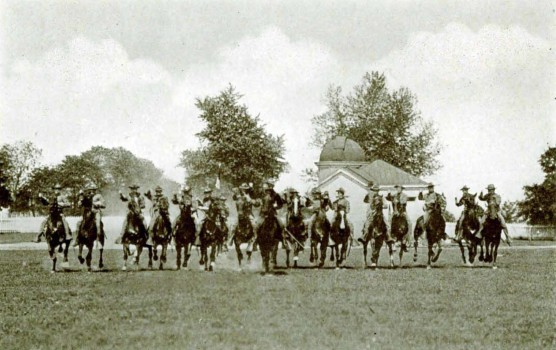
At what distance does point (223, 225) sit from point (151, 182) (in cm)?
9297

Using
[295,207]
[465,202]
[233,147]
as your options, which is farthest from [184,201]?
[233,147]

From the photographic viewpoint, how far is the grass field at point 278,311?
9539mm

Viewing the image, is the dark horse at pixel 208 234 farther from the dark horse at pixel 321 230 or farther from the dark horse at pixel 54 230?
the dark horse at pixel 54 230

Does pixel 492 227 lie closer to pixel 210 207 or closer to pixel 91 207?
pixel 210 207

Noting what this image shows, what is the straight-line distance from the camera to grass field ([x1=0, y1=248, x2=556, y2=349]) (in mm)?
9539

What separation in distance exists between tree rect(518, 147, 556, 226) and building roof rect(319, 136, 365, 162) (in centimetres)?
1686

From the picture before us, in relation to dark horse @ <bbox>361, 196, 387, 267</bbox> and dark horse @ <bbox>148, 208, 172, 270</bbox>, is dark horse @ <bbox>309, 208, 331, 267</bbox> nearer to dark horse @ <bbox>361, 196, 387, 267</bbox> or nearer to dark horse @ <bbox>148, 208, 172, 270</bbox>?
dark horse @ <bbox>361, 196, 387, 267</bbox>

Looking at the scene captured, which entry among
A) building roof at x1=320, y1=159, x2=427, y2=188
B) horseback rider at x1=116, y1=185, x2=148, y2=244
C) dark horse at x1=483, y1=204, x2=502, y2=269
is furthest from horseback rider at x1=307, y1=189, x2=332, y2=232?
building roof at x1=320, y1=159, x2=427, y2=188

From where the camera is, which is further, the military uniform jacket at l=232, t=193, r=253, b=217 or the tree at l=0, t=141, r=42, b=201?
the tree at l=0, t=141, r=42, b=201

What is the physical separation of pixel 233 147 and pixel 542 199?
30.6 m

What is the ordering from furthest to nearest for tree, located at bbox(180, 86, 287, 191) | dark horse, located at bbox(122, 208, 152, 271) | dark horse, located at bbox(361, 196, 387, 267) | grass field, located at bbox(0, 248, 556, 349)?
tree, located at bbox(180, 86, 287, 191) → dark horse, located at bbox(361, 196, 387, 267) → dark horse, located at bbox(122, 208, 152, 271) → grass field, located at bbox(0, 248, 556, 349)

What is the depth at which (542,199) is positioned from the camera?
65.6 metres

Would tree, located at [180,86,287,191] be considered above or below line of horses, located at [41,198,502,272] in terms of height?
above

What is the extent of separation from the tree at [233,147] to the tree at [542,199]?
80.2ft
